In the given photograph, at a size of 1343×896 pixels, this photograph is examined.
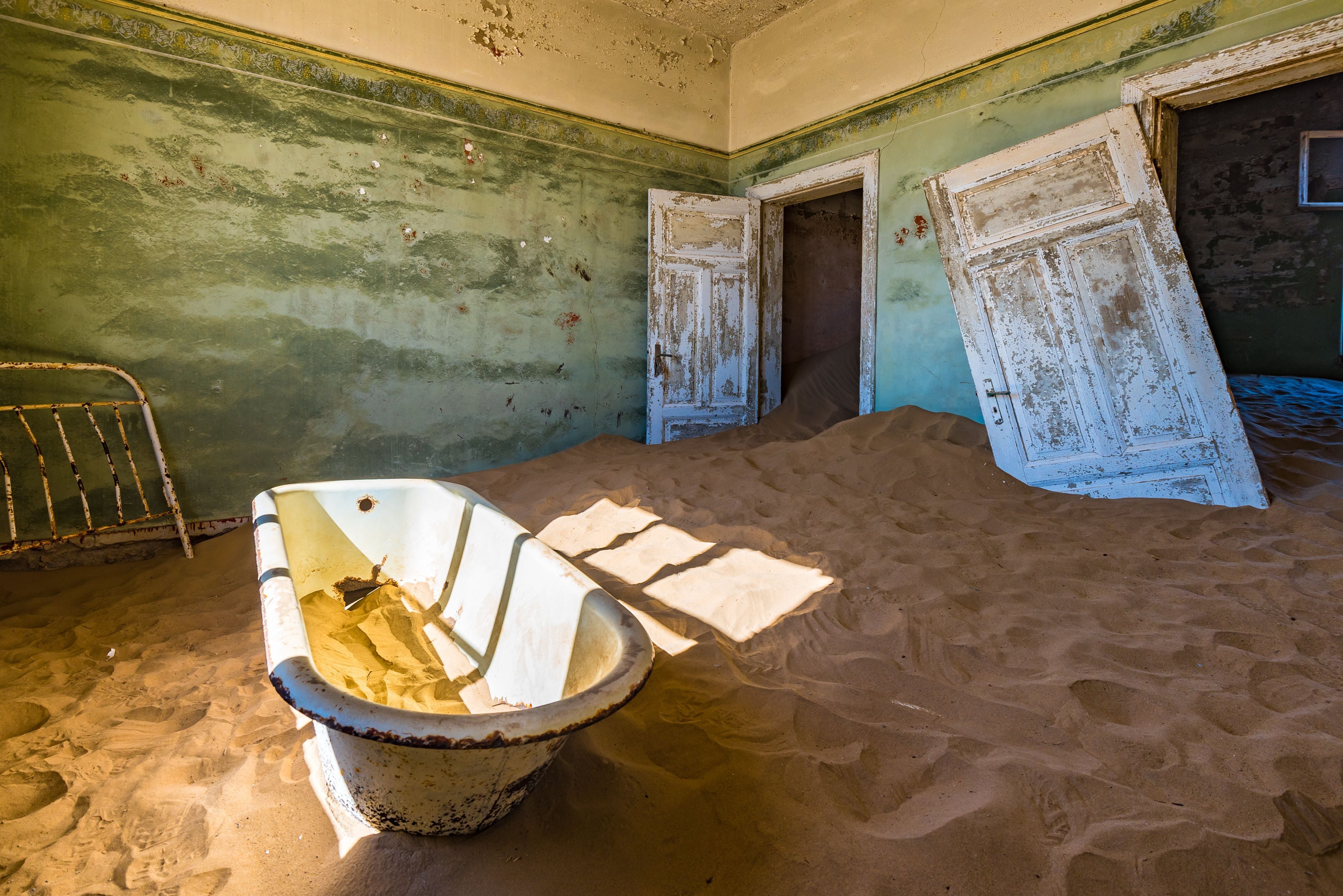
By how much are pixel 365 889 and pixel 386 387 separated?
3.74 m

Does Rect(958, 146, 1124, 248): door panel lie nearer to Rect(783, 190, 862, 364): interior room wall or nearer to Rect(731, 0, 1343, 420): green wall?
Rect(731, 0, 1343, 420): green wall

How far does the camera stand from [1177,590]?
2.33 m

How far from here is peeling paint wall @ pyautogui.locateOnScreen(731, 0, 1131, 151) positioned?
13.0 feet

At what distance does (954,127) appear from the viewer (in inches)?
170

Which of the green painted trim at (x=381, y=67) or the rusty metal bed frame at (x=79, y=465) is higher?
the green painted trim at (x=381, y=67)

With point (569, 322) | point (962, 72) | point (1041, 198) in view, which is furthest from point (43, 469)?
point (962, 72)

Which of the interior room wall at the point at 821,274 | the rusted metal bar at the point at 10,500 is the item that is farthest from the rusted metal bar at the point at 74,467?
the interior room wall at the point at 821,274

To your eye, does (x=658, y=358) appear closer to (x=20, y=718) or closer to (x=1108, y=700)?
(x=1108, y=700)

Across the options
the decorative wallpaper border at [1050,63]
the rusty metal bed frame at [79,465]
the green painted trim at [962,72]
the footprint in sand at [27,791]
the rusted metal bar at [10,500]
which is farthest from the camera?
the green painted trim at [962,72]

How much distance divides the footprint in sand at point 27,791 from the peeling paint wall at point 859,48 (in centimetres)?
548

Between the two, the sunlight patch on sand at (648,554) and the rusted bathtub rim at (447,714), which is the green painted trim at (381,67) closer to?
the sunlight patch on sand at (648,554)

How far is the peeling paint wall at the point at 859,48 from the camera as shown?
3.97m

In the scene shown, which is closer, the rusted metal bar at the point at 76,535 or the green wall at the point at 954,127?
the rusted metal bar at the point at 76,535

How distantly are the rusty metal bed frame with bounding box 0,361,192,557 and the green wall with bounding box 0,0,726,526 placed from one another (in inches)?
3.5
